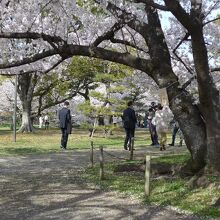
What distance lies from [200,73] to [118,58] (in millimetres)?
2416

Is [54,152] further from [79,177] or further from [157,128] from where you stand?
[79,177]

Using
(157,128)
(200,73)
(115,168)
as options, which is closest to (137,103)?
(157,128)

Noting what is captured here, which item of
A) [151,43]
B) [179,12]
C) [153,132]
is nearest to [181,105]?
[151,43]

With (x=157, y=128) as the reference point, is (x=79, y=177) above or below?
below

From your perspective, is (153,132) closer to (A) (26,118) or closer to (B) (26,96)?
(A) (26,118)

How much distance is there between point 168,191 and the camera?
848cm

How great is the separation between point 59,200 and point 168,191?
208cm

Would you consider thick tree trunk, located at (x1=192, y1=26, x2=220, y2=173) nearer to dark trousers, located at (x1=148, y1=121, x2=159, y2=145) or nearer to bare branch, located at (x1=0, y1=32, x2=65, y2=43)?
bare branch, located at (x1=0, y1=32, x2=65, y2=43)

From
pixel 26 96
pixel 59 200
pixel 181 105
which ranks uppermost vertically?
pixel 26 96

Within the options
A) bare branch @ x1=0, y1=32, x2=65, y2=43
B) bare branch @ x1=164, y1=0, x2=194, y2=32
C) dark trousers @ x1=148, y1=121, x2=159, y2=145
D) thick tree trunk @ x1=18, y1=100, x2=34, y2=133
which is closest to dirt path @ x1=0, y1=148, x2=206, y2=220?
bare branch @ x1=164, y1=0, x2=194, y2=32

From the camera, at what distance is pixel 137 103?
50.8 m

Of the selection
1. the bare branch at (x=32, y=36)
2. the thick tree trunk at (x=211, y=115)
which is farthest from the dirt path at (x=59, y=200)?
the bare branch at (x=32, y=36)

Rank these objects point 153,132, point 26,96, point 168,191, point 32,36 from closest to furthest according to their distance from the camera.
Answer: point 168,191, point 32,36, point 153,132, point 26,96

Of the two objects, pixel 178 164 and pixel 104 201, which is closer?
pixel 104 201
